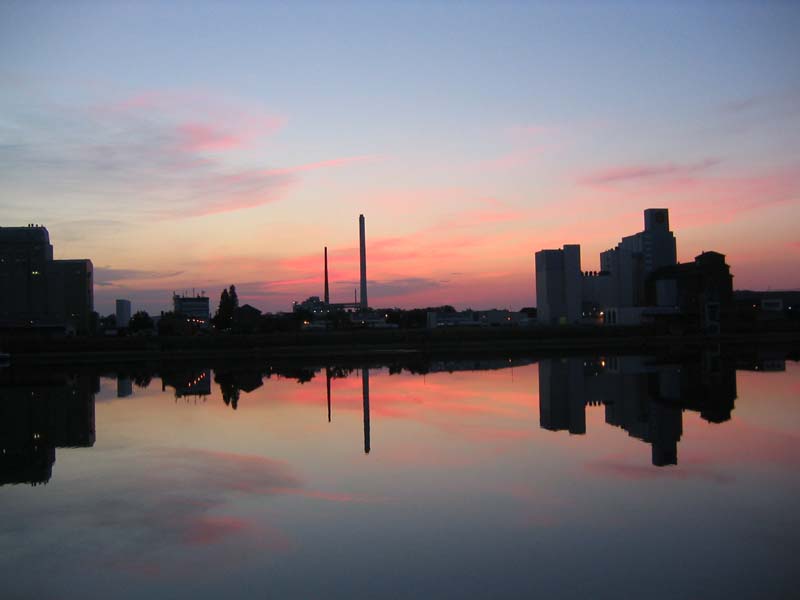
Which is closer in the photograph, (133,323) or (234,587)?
(234,587)

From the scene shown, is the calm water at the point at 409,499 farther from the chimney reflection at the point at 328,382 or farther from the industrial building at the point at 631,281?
the industrial building at the point at 631,281

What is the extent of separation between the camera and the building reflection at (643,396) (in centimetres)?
1981

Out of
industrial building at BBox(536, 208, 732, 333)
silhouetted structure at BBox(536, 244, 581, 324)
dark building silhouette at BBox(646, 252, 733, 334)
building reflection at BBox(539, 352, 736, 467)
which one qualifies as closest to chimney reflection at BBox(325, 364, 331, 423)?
building reflection at BBox(539, 352, 736, 467)

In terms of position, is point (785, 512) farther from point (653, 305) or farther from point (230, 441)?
point (653, 305)

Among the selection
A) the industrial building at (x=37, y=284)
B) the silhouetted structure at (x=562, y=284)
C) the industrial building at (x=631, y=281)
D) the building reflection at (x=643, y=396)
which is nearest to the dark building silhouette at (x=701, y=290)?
the industrial building at (x=631, y=281)

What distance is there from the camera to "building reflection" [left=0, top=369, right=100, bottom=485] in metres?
17.0

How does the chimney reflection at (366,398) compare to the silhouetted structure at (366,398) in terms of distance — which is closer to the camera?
the silhouetted structure at (366,398)

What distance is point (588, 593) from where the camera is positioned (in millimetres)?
8320

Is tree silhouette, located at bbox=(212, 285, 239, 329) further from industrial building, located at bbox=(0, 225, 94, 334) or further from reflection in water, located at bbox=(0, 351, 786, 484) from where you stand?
reflection in water, located at bbox=(0, 351, 786, 484)

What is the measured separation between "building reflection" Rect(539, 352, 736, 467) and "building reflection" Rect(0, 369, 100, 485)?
535 inches

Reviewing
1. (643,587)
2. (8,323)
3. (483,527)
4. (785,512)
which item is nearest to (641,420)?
(785,512)

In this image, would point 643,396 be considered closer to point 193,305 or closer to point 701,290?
point 701,290

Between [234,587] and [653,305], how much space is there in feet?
291

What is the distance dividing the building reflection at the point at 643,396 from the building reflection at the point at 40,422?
13.6 metres
